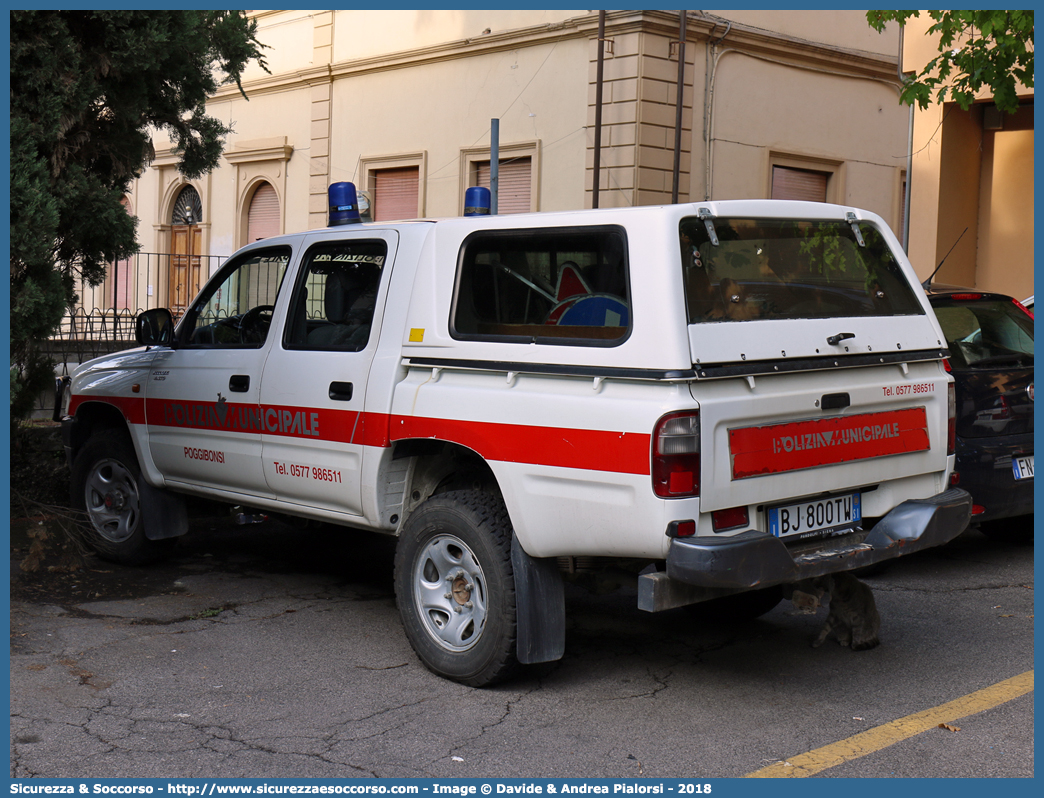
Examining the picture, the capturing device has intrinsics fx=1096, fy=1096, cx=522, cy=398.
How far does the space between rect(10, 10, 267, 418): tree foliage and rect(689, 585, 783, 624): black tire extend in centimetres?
358

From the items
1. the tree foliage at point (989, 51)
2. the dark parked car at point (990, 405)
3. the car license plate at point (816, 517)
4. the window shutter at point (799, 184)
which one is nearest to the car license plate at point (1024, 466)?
the dark parked car at point (990, 405)

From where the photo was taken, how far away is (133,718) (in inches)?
166

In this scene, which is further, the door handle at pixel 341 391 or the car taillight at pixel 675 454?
the door handle at pixel 341 391

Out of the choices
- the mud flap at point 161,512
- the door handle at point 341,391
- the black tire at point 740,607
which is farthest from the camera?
the mud flap at point 161,512

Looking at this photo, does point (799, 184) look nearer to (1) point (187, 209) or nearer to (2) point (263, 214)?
(2) point (263, 214)

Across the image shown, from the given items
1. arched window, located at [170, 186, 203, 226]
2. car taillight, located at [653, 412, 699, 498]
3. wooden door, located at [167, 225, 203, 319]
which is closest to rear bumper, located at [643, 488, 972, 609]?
car taillight, located at [653, 412, 699, 498]

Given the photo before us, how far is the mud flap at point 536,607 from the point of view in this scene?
436 cm

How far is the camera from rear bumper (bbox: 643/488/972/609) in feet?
12.6

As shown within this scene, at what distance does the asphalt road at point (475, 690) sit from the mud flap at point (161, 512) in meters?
0.27


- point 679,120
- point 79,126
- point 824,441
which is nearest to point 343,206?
point 79,126

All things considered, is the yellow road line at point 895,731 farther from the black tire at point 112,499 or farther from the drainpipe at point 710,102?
the drainpipe at point 710,102

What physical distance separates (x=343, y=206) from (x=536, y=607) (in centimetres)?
261

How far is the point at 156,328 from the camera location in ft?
20.9
